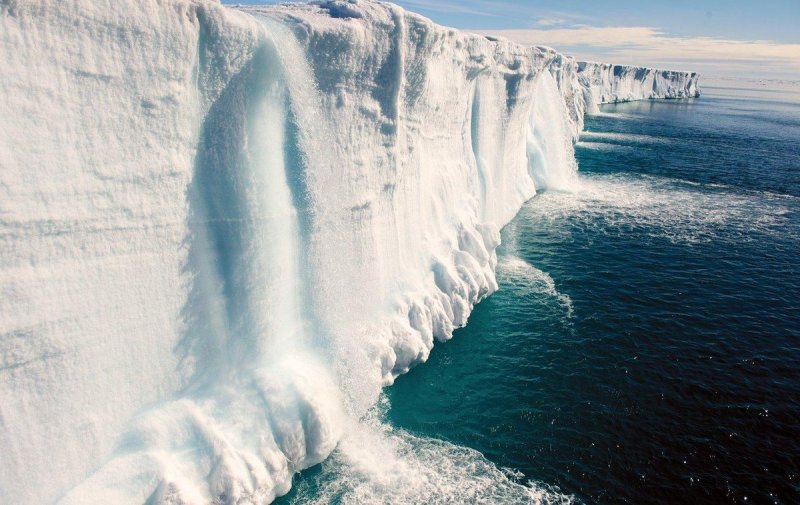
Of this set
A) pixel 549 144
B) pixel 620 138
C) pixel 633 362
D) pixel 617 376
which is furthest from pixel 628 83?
pixel 617 376

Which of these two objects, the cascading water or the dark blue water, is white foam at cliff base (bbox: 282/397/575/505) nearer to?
the dark blue water

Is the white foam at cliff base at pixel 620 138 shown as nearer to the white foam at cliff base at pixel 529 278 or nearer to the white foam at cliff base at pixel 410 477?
the white foam at cliff base at pixel 529 278

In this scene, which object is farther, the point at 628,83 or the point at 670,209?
the point at 628,83

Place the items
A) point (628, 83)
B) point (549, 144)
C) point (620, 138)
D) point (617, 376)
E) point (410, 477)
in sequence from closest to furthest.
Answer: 1. point (410, 477)
2. point (617, 376)
3. point (549, 144)
4. point (620, 138)
5. point (628, 83)

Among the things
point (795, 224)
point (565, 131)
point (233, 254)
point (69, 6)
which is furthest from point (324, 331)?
point (565, 131)

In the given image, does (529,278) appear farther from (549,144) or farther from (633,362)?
(549,144)

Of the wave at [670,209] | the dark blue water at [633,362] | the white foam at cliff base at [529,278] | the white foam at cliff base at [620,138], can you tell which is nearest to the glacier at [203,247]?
the dark blue water at [633,362]
